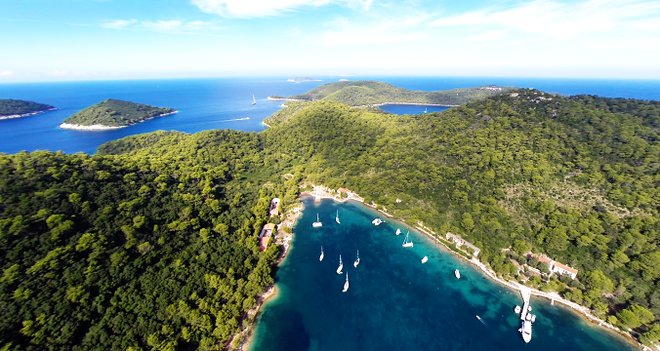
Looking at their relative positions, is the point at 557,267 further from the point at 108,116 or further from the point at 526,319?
the point at 108,116

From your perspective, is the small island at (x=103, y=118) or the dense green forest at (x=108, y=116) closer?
the small island at (x=103, y=118)

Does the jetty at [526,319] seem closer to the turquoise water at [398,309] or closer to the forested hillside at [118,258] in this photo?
the turquoise water at [398,309]

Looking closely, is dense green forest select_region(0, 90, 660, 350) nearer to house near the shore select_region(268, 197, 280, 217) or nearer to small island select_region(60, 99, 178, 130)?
house near the shore select_region(268, 197, 280, 217)

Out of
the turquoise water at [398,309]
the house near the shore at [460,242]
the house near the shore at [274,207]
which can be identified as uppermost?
the house near the shore at [274,207]

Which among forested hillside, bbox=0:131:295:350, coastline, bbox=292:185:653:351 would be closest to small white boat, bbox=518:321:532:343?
coastline, bbox=292:185:653:351

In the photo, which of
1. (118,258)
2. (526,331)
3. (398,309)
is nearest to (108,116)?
(118,258)

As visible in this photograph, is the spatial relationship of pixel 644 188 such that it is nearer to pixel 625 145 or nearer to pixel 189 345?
pixel 625 145

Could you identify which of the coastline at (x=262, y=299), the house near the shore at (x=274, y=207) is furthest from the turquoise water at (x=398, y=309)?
the house near the shore at (x=274, y=207)

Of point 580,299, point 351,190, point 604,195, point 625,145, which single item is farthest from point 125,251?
point 625,145
